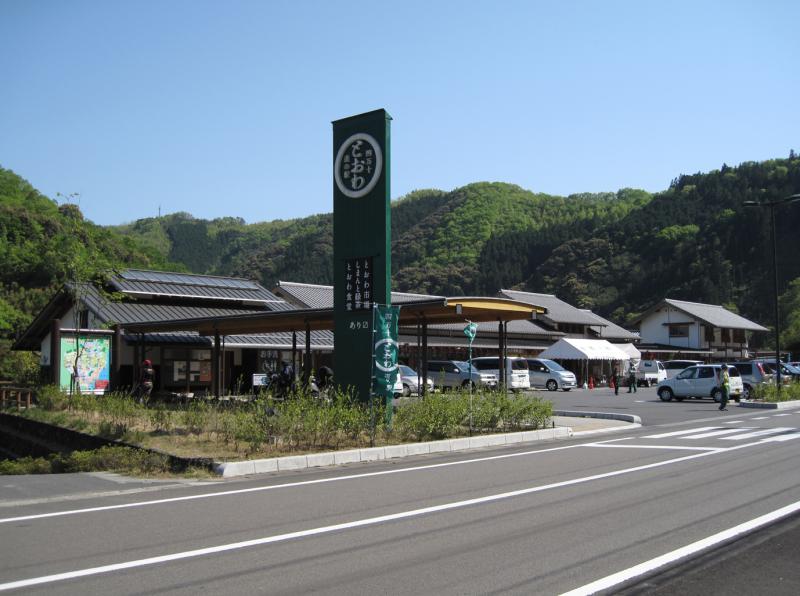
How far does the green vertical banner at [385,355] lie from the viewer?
51.0 ft

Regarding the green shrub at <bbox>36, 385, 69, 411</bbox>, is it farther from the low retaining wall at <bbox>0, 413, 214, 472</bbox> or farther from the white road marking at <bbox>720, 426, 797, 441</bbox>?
the white road marking at <bbox>720, 426, 797, 441</bbox>

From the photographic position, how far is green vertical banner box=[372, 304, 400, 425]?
612 inches

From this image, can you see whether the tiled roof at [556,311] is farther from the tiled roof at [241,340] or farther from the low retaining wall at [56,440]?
the low retaining wall at [56,440]

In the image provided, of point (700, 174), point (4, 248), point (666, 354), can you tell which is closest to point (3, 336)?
point (4, 248)

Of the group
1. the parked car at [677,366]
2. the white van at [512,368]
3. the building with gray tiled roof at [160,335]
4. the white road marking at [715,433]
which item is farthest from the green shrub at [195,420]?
the parked car at [677,366]

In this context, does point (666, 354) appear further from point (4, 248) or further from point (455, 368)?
point (4, 248)

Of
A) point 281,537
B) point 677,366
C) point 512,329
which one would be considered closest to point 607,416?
point 281,537

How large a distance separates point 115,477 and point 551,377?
3398 cm

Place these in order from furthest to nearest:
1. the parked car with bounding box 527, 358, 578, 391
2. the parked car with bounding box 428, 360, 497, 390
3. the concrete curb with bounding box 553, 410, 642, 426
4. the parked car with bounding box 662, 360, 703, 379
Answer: the parked car with bounding box 662, 360, 703, 379
the parked car with bounding box 527, 358, 578, 391
the parked car with bounding box 428, 360, 497, 390
the concrete curb with bounding box 553, 410, 642, 426

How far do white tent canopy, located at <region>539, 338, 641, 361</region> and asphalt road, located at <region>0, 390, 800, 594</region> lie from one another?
3580cm

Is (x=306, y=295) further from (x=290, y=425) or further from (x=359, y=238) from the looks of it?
(x=290, y=425)

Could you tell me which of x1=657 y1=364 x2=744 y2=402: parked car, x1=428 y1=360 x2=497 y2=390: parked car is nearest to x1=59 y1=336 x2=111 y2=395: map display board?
x1=428 y1=360 x2=497 y2=390: parked car

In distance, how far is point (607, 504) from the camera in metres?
8.78

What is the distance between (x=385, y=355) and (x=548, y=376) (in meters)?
29.1
